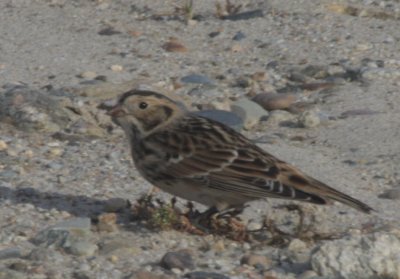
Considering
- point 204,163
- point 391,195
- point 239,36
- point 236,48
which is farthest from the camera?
point 239,36

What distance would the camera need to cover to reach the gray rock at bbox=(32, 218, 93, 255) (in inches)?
266

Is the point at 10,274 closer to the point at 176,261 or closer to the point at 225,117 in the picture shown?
the point at 176,261

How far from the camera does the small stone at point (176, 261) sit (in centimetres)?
658

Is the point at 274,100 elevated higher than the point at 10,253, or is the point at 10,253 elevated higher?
the point at 10,253

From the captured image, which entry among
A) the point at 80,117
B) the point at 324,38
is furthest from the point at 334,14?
the point at 80,117

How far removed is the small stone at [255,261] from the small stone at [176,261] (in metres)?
0.27

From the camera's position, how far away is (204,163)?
7.26 meters

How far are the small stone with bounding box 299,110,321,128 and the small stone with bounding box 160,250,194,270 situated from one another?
280 centimetres

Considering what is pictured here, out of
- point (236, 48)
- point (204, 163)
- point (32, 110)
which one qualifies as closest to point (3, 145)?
point (32, 110)

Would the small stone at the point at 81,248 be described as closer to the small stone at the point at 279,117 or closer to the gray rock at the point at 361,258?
the gray rock at the point at 361,258

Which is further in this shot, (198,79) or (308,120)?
(198,79)

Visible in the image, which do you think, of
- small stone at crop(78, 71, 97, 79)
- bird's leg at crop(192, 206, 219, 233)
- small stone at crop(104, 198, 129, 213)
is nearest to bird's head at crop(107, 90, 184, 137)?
small stone at crop(104, 198, 129, 213)

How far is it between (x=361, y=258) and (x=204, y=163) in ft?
3.97

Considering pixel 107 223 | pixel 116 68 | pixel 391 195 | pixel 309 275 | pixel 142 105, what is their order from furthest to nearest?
pixel 116 68 < pixel 391 195 < pixel 142 105 < pixel 107 223 < pixel 309 275
